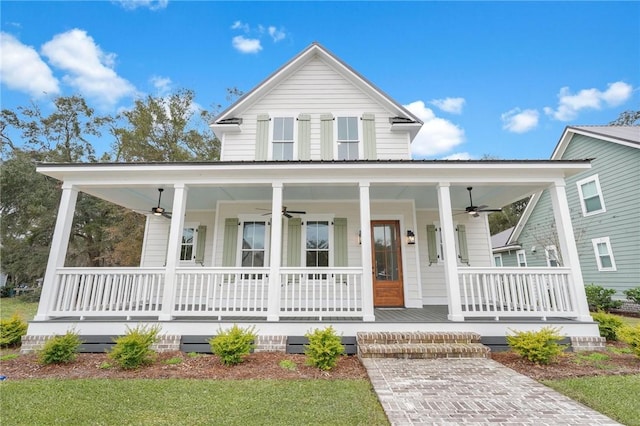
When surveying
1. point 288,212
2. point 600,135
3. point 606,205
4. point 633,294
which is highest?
point 600,135

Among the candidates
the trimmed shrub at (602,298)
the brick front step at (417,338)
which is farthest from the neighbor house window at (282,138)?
the trimmed shrub at (602,298)

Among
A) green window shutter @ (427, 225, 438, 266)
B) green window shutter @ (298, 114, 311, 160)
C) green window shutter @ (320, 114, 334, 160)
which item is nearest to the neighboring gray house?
green window shutter @ (427, 225, 438, 266)

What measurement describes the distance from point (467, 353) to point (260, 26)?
44.6ft

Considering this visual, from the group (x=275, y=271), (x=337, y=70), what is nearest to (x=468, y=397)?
(x=275, y=271)

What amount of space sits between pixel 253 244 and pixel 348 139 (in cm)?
413

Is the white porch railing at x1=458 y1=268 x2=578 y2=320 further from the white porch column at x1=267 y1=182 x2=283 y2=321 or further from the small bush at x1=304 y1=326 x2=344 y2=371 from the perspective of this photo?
the white porch column at x1=267 y1=182 x2=283 y2=321

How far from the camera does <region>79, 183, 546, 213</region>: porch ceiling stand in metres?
6.68

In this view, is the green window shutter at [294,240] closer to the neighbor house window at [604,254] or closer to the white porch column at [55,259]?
the white porch column at [55,259]

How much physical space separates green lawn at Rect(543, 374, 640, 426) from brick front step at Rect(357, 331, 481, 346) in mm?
1261

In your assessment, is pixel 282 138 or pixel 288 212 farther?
pixel 282 138

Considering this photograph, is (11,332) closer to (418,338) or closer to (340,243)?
(340,243)

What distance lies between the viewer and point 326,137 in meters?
8.39

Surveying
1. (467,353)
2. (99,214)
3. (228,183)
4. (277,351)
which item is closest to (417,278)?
(467,353)

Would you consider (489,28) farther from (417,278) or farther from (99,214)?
(99,214)
